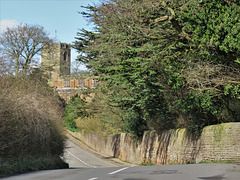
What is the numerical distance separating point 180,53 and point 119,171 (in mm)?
7455

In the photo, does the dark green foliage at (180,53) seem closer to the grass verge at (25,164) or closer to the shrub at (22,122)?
the shrub at (22,122)

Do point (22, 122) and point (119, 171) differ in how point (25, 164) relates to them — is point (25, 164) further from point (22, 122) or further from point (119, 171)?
point (119, 171)

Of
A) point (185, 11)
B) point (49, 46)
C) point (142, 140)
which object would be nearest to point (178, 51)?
point (185, 11)

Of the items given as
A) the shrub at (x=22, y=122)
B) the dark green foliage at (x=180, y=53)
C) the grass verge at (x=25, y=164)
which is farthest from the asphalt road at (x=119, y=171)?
the dark green foliage at (x=180, y=53)

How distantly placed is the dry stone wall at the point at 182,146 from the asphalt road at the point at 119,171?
2293 millimetres

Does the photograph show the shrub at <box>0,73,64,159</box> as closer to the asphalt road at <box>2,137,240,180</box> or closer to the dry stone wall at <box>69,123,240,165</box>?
the asphalt road at <box>2,137,240,180</box>

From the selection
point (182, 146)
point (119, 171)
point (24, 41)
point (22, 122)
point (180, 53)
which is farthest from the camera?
point (24, 41)

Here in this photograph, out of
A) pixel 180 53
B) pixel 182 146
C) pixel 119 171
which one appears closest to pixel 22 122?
pixel 119 171

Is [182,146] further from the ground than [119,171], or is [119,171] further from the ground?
[119,171]

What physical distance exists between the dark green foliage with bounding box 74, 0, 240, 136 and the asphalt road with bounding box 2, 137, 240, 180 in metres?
3.86

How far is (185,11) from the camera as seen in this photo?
16.7 metres

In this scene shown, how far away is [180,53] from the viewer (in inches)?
726

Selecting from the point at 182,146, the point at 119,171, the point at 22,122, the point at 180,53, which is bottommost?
the point at 182,146

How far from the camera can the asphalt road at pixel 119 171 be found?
1090 cm
